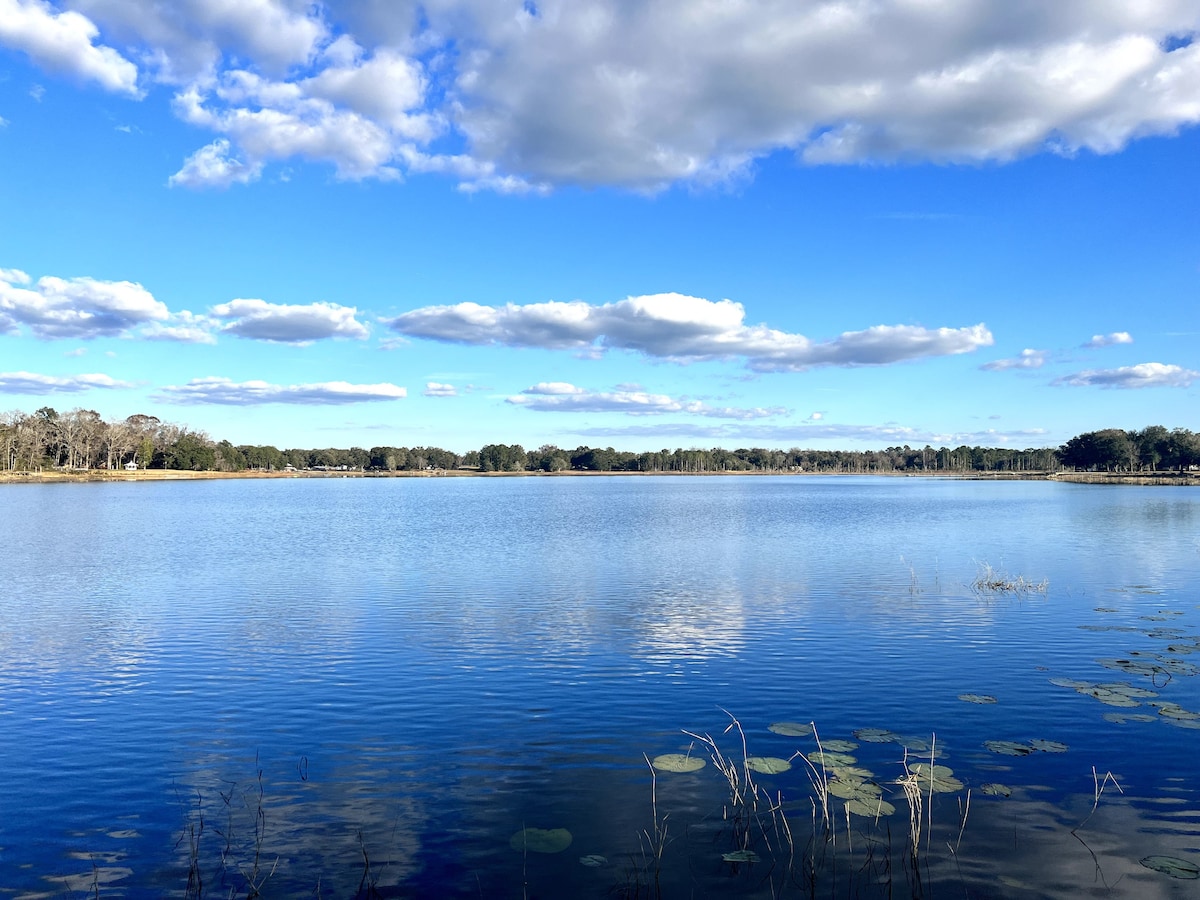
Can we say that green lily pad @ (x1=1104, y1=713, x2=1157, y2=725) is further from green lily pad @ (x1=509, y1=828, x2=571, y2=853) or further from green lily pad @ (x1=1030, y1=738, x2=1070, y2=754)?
green lily pad @ (x1=509, y1=828, x2=571, y2=853)

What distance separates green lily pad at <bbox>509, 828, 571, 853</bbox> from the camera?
43.7 ft

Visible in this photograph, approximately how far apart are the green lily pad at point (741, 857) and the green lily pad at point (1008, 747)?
7.61 m

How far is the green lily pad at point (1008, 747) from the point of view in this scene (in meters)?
17.4

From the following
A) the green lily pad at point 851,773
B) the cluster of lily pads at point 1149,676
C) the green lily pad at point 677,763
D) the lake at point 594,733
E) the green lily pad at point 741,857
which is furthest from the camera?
the cluster of lily pads at point 1149,676

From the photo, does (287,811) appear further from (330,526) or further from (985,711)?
(330,526)

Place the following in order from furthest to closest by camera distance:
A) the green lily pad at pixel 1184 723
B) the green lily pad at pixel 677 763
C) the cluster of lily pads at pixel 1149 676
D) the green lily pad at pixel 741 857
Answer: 1. the cluster of lily pads at pixel 1149 676
2. the green lily pad at pixel 1184 723
3. the green lily pad at pixel 677 763
4. the green lily pad at pixel 741 857

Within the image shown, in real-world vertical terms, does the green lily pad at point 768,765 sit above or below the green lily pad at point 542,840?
above

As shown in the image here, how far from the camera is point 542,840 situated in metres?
13.5

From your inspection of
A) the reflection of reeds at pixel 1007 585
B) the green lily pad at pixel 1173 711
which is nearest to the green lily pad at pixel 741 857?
the green lily pad at pixel 1173 711

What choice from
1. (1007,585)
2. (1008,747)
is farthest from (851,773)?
(1007,585)

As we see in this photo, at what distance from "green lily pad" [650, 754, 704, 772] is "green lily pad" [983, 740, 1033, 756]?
21.9ft

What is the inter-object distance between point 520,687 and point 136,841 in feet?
36.8

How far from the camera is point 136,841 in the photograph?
13523mm

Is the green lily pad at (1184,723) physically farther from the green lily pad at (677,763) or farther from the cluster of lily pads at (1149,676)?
the green lily pad at (677,763)
